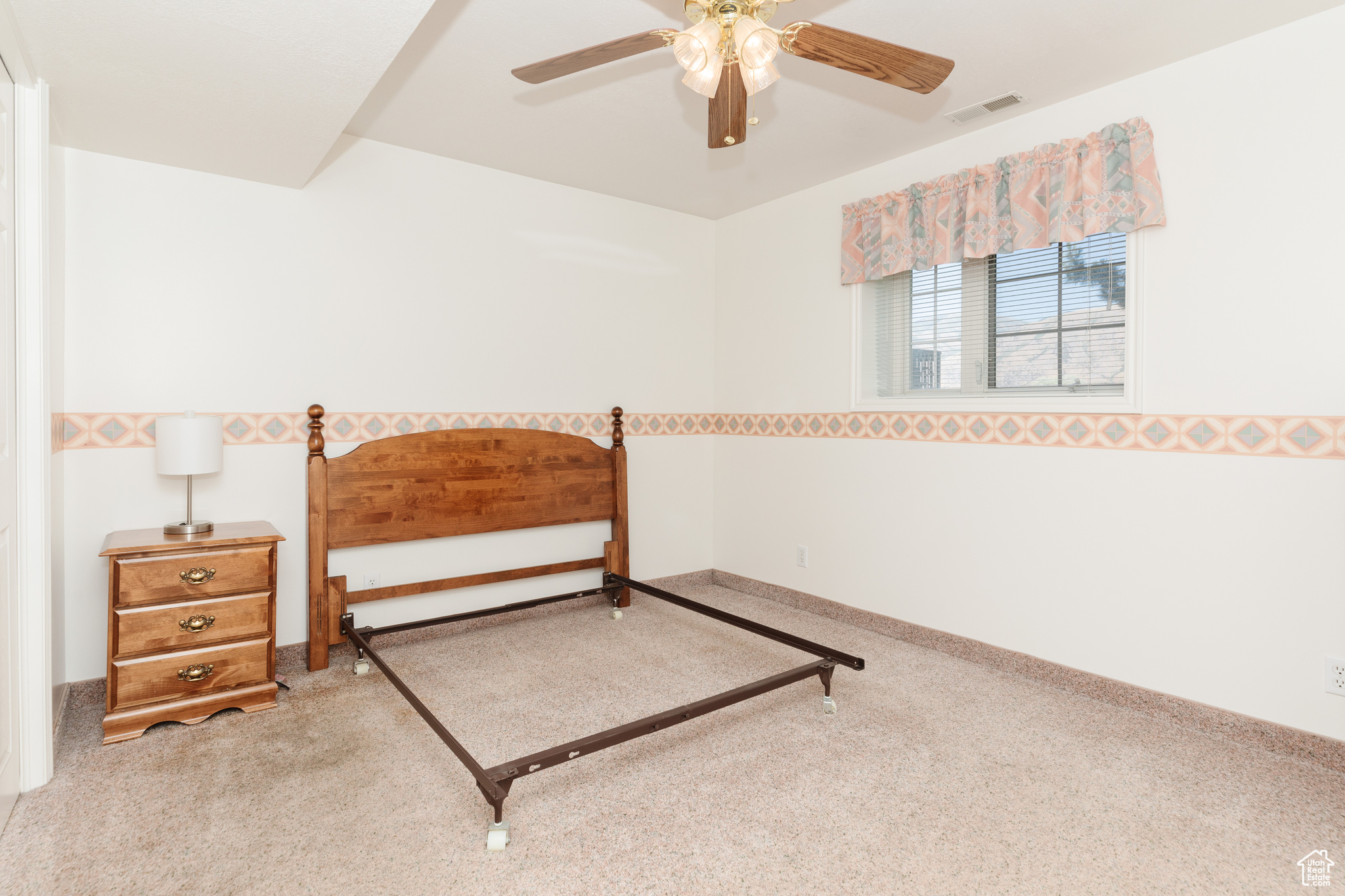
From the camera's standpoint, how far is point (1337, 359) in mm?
2182

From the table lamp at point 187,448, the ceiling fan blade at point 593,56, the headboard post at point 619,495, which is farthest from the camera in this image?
the headboard post at point 619,495

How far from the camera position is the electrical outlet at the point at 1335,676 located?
7.15 ft

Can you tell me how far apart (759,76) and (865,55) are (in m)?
0.28

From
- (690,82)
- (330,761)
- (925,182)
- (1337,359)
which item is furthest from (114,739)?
(1337,359)

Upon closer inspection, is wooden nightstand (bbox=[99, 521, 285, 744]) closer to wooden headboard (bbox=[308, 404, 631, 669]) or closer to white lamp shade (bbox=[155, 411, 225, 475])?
white lamp shade (bbox=[155, 411, 225, 475])

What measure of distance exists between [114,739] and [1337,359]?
167 inches

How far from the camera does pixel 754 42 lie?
173 cm

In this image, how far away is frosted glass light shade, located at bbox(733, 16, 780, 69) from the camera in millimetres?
1712

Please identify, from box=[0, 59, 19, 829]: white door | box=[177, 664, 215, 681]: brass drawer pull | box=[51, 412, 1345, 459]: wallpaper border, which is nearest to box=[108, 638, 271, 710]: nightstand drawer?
box=[177, 664, 215, 681]: brass drawer pull

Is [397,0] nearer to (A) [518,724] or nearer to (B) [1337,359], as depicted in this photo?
(A) [518,724]

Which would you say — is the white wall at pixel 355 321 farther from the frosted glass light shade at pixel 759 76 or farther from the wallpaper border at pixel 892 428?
the frosted glass light shade at pixel 759 76

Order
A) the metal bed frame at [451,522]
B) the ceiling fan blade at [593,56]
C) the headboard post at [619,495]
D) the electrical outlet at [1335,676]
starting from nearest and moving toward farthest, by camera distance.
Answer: the ceiling fan blade at [593,56] → the electrical outlet at [1335,676] → the metal bed frame at [451,522] → the headboard post at [619,495]

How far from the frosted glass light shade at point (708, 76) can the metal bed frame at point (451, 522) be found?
1839 millimetres

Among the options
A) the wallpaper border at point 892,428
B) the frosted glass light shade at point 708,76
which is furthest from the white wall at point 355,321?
the frosted glass light shade at point 708,76
